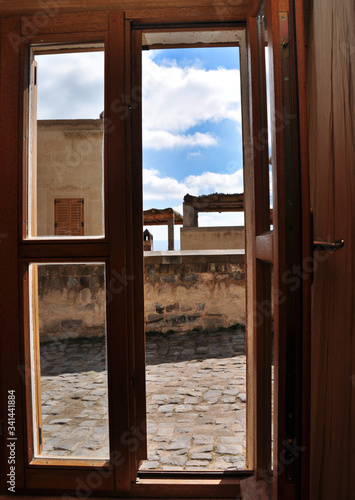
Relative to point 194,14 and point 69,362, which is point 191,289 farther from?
point 194,14

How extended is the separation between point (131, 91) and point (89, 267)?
12.2 feet

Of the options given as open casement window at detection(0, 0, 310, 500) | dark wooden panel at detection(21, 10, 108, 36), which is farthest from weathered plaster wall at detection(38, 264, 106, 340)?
dark wooden panel at detection(21, 10, 108, 36)

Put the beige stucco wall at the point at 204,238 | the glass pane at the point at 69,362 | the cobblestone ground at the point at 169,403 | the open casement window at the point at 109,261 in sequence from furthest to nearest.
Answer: the beige stucco wall at the point at 204,238 → the cobblestone ground at the point at 169,403 → the glass pane at the point at 69,362 → the open casement window at the point at 109,261

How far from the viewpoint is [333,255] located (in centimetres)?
116

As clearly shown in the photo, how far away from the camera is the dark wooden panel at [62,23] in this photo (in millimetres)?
1620

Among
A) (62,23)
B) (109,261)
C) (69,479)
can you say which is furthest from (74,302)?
(62,23)

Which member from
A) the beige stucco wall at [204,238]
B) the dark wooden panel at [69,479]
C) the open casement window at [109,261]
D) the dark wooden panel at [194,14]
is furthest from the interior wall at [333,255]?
the beige stucco wall at [204,238]

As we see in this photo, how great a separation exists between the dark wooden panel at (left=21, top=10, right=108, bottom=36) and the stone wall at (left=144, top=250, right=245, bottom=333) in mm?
4385

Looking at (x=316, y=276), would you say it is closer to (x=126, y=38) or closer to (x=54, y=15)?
(x=126, y=38)

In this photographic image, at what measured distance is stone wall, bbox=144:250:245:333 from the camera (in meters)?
5.91

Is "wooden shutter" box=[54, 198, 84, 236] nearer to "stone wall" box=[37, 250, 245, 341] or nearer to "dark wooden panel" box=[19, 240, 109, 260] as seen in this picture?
"dark wooden panel" box=[19, 240, 109, 260]

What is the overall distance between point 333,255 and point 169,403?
8.51 feet

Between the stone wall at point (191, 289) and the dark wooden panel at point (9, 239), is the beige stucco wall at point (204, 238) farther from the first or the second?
the dark wooden panel at point (9, 239)

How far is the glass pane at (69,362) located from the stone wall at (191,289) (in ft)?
3.23
